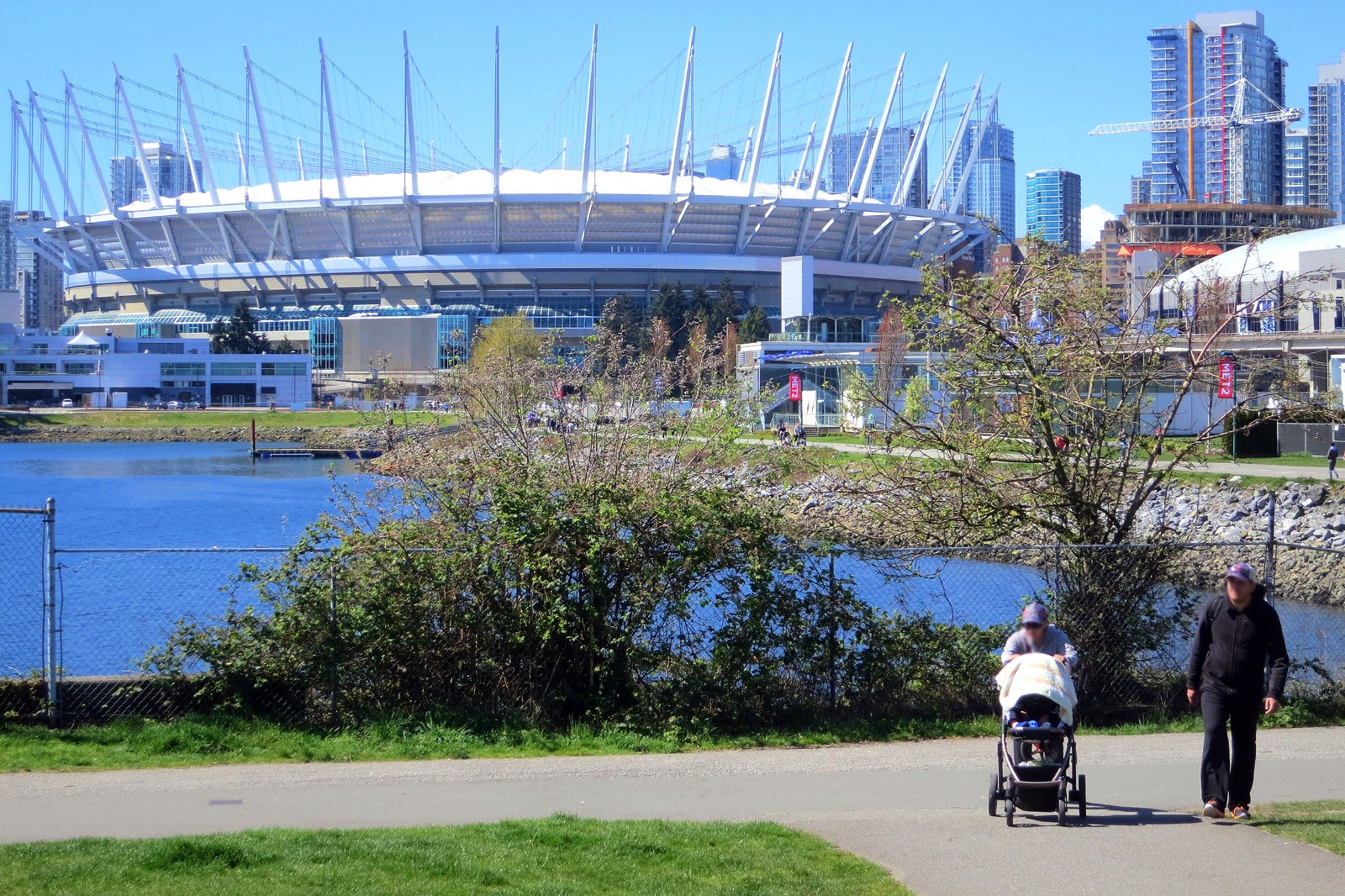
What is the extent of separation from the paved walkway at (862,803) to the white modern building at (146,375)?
101 metres

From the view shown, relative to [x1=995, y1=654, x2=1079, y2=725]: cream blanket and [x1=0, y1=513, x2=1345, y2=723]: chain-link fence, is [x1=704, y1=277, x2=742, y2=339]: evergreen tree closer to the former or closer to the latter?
[x1=0, y1=513, x2=1345, y2=723]: chain-link fence

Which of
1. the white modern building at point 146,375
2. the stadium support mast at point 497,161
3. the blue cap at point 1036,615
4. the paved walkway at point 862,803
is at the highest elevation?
the stadium support mast at point 497,161

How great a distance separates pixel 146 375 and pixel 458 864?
110406mm

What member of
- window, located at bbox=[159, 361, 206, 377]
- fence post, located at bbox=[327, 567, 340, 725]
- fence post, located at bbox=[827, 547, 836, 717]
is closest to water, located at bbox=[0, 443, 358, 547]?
fence post, located at bbox=[327, 567, 340, 725]

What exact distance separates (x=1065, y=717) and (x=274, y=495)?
4466 cm

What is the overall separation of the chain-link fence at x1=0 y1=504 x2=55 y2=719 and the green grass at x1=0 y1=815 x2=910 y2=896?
354cm

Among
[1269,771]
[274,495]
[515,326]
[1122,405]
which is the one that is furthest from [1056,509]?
[515,326]

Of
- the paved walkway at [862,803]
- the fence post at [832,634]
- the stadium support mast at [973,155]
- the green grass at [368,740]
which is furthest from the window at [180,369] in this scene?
the paved walkway at [862,803]

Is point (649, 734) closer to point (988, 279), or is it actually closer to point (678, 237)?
point (988, 279)

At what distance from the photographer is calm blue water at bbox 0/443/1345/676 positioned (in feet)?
45.9

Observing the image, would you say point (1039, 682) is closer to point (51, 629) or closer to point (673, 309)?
point (51, 629)

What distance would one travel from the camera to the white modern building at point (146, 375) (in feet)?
346

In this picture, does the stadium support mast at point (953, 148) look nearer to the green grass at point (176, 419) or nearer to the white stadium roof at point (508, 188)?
the white stadium roof at point (508, 188)

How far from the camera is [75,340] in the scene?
10956 cm
